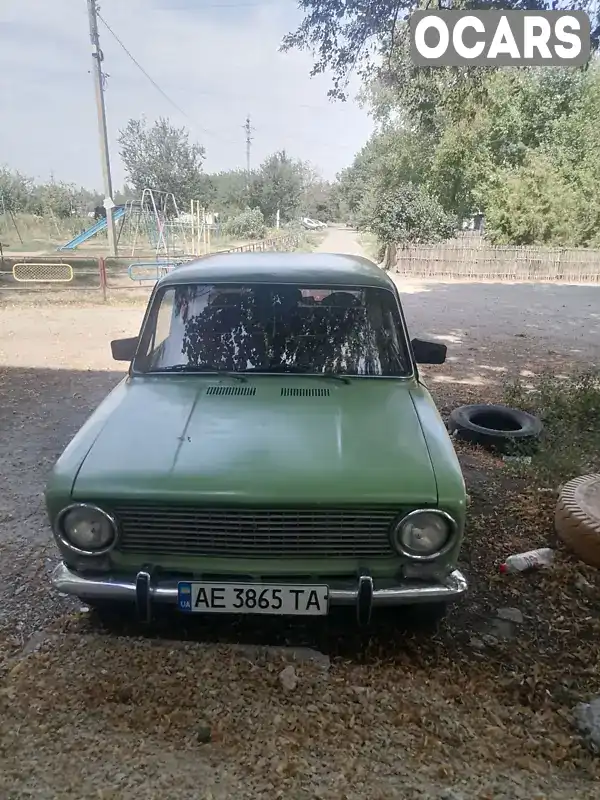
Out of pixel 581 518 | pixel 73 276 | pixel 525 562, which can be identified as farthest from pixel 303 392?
pixel 73 276

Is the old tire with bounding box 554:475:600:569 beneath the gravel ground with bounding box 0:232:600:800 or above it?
above

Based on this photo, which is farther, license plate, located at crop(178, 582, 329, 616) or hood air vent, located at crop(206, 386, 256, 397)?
hood air vent, located at crop(206, 386, 256, 397)

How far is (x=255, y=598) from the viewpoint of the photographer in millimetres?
2631

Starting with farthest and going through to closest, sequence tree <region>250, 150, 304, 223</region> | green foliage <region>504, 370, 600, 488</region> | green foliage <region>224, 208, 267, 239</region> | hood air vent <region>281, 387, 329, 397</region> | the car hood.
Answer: tree <region>250, 150, 304, 223</region>
green foliage <region>224, 208, 267, 239</region>
green foliage <region>504, 370, 600, 488</region>
hood air vent <region>281, 387, 329, 397</region>
the car hood

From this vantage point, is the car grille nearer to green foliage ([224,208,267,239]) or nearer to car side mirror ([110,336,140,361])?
car side mirror ([110,336,140,361])

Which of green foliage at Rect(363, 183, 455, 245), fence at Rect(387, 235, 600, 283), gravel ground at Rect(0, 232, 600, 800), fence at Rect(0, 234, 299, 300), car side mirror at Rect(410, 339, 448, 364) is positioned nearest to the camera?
gravel ground at Rect(0, 232, 600, 800)

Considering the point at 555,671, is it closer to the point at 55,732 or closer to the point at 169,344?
the point at 55,732

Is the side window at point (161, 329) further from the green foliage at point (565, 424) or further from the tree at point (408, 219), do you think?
the tree at point (408, 219)

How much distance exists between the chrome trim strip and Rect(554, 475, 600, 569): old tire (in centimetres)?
132

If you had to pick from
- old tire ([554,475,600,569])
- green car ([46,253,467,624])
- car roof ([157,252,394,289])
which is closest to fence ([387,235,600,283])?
car roof ([157,252,394,289])

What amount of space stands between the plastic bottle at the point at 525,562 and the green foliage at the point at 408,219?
1901 centimetres

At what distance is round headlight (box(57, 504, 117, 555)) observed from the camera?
2633mm

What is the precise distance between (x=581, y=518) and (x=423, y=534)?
1611 millimetres

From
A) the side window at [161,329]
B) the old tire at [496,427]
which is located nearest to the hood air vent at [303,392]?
the side window at [161,329]
